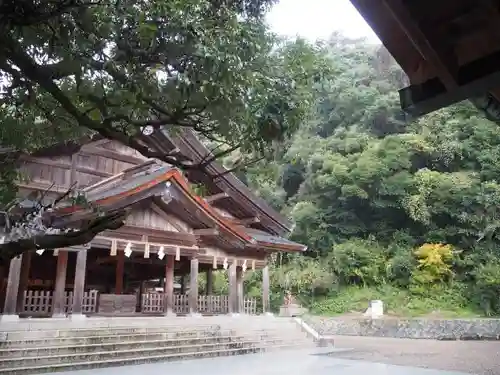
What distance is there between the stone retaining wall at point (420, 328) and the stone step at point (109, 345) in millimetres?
9388

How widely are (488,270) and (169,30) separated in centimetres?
2208

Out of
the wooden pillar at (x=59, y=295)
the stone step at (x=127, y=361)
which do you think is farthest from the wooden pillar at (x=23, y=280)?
the stone step at (x=127, y=361)

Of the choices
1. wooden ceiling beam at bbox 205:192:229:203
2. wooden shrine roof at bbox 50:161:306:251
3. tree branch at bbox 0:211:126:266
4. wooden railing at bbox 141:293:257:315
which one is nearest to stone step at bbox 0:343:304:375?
wooden railing at bbox 141:293:257:315

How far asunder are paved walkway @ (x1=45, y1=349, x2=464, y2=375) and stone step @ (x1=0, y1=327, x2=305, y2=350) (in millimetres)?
1061

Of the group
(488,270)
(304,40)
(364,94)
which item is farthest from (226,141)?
(364,94)

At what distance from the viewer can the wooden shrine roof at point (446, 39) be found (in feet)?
6.94

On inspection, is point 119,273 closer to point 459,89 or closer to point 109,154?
point 109,154

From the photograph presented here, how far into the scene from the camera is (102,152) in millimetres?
13477

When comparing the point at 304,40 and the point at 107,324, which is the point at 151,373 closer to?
the point at 107,324

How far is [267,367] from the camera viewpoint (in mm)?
9391

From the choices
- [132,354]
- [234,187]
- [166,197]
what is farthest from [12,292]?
[234,187]

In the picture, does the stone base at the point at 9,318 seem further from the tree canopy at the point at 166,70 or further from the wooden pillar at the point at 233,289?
the wooden pillar at the point at 233,289

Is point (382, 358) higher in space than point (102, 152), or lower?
lower

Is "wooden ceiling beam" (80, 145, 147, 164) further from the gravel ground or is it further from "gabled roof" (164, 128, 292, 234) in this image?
the gravel ground
